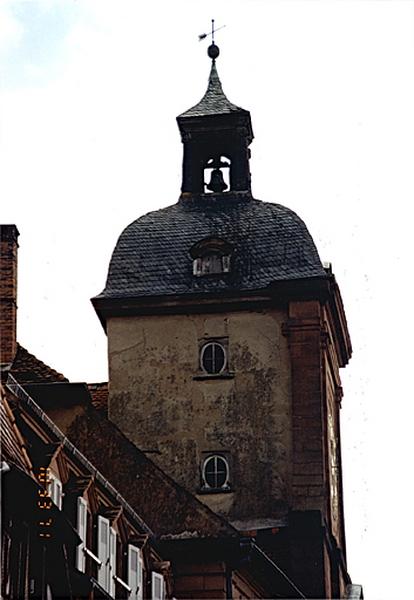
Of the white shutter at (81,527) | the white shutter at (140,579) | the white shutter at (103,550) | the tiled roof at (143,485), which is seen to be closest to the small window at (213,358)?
the tiled roof at (143,485)

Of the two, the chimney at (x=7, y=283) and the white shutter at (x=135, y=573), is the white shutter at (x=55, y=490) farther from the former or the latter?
the white shutter at (x=135, y=573)

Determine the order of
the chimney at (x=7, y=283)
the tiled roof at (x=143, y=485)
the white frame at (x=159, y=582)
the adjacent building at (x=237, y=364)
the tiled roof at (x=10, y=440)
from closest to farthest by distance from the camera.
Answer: the tiled roof at (x=10, y=440) → the chimney at (x=7, y=283) → the white frame at (x=159, y=582) → the tiled roof at (x=143, y=485) → the adjacent building at (x=237, y=364)

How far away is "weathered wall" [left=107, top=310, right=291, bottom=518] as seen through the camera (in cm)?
5578

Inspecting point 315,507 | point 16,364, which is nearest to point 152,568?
point 16,364

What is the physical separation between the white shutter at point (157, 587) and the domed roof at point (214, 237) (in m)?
15.3

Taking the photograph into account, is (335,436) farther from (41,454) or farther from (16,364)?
(41,454)

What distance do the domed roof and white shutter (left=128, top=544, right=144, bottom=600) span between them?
1740 centimetres

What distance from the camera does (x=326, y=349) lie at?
57.8m

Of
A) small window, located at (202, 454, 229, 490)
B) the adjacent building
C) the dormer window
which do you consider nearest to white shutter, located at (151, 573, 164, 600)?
the adjacent building

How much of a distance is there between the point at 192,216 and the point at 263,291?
3657 millimetres

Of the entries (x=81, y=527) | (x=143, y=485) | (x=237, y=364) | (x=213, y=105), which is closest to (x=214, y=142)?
(x=213, y=105)

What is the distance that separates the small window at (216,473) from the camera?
183ft

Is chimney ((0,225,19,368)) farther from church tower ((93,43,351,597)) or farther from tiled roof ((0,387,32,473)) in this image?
church tower ((93,43,351,597))

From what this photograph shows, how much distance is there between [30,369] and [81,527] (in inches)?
413
